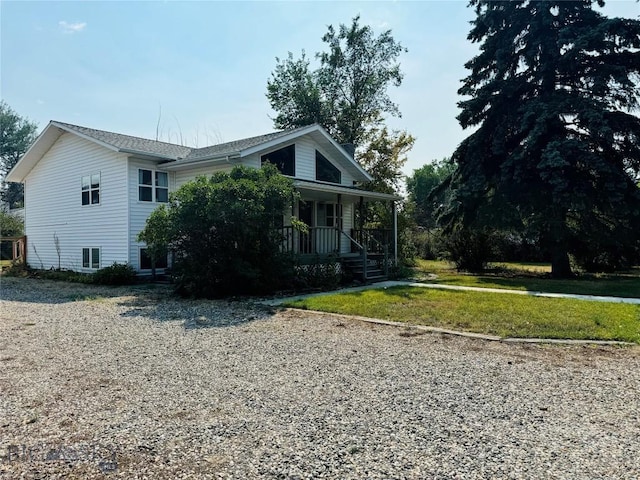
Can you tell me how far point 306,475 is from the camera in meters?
2.77

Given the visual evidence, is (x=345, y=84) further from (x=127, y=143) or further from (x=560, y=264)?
(x=560, y=264)

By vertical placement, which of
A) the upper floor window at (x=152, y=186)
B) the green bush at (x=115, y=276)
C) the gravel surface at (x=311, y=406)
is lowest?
the gravel surface at (x=311, y=406)

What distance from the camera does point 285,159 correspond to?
16328 mm

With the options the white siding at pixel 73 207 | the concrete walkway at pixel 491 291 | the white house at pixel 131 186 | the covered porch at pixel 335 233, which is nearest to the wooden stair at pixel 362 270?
the covered porch at pixel 335 233

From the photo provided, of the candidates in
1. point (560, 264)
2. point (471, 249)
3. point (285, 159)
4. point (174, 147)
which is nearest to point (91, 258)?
point (174, 147)

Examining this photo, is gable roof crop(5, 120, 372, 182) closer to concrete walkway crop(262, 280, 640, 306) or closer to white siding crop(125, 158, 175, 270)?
white siding crop(125, 158, 175, 270)

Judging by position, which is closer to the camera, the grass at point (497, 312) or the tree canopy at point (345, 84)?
the grass at point (497, 312)

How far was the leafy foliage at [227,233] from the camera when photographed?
417 inches

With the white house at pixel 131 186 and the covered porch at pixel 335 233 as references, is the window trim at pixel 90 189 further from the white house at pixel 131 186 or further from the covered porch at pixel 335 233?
the covered porch at pixel 335 233

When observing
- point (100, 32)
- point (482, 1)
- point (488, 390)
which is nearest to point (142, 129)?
point (100, 32)

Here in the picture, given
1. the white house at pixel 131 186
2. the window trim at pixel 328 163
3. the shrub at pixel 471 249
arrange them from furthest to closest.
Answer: the shrub at pixel 471 249, the window trim at pixel 328 163, the white house at pixel 131 186

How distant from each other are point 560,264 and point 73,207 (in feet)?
63.4

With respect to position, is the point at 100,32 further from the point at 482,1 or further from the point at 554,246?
the point at 554,246

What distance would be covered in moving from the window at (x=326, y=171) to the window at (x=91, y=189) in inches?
336
